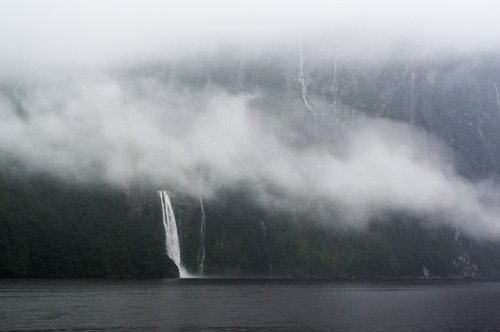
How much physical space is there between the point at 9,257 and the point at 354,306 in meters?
132

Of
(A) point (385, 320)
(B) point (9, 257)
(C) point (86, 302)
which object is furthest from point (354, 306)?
(B) point (9, 257)

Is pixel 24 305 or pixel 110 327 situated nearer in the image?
pixel 110 327

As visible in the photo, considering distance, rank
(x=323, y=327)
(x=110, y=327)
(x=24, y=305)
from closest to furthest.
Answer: (x=110, y=327) → (x=323, y=327) → (x=24, y=305)

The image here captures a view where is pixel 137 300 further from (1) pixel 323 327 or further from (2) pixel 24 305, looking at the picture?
(1) pixel 323 327

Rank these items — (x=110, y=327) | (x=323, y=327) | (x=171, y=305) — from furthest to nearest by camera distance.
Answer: (x=171, y=305) < (x=323, y=327) < (x=110, y=327)

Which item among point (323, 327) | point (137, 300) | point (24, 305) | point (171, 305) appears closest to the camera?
point (323, 327)

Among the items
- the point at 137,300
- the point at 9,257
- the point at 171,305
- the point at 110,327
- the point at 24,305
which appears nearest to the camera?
the point at 110,327

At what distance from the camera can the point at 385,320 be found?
7700cm

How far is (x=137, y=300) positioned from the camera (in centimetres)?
10262

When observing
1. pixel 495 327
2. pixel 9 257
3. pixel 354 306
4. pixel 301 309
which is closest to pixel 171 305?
pixel 301 309

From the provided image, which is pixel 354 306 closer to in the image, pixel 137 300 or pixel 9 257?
pixel 137 300

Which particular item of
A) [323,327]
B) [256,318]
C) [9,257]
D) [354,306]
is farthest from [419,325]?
[9,257]

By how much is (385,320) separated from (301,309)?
16.9 meters

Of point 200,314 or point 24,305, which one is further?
point 24,305
